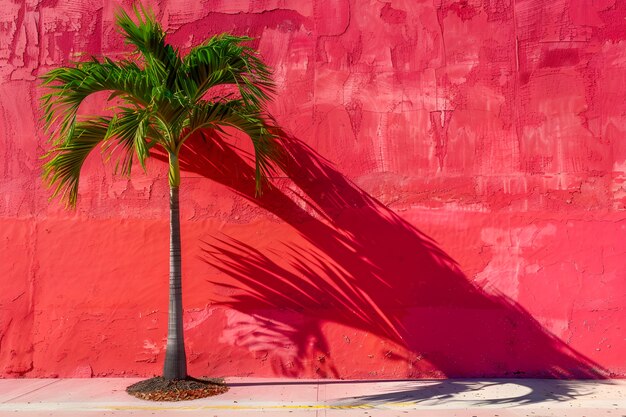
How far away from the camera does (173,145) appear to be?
21.1 ft

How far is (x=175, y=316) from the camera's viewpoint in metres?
6.42

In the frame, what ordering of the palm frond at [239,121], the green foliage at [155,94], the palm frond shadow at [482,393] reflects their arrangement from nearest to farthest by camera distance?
1. the green foliage at [155,94]
2. the palm frond shadow at [482,393]
3. the palm frond at [239,121]

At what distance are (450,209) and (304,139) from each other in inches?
78.5

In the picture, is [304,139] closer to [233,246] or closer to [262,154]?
[262,154]

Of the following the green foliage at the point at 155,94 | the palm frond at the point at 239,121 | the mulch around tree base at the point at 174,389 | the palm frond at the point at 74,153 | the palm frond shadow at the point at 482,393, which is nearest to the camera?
the green foliage at the point at 155,94

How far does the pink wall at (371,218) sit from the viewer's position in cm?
719

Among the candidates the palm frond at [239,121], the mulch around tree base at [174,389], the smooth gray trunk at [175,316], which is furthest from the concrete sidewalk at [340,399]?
the palm frond at [239,121]

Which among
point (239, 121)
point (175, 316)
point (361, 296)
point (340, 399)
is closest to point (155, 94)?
point (239, 121)

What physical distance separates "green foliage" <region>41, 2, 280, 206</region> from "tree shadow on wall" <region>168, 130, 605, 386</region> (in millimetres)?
1005

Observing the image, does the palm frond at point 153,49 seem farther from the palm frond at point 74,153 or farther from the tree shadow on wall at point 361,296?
the tree shadow on wall at point 361,296

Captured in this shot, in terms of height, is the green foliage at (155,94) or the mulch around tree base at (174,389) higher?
the green foliage at (155,94)

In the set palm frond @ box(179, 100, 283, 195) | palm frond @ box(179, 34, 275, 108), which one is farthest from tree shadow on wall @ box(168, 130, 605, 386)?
palm frond @ box(179, 34, 275, 108)

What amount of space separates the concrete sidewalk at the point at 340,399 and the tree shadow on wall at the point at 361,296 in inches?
11.7

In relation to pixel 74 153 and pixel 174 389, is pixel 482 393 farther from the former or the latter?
pixel 74 153
